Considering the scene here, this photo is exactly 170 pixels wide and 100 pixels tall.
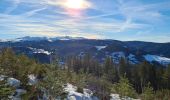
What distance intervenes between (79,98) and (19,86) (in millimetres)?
16350

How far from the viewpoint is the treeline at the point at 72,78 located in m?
40.9

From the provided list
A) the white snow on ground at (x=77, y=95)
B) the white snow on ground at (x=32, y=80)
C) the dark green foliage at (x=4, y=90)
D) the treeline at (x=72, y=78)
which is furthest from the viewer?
the white snow on ground at (x=77, y=95)

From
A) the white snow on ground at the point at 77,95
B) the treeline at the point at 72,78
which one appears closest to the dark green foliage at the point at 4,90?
the treeline at the point at 72,78

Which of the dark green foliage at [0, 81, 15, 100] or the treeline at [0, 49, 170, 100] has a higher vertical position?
the dark green foliage at [0, 81, 15, 100]

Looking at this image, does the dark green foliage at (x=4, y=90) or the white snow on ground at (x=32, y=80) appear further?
the white snow on ground at (x=32, y=80)

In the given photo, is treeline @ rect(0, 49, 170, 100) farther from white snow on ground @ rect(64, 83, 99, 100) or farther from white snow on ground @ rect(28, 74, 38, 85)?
white snow on ground @ rect(64, 83, 99, 100)

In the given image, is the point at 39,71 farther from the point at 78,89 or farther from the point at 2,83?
the point at 2,83

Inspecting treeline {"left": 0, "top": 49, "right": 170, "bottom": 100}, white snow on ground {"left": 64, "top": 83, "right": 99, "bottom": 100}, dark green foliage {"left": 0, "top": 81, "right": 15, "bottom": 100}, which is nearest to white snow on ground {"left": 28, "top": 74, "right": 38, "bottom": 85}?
treeline {"left": 0, "top": 49, "right": 170, "bottom": 100}

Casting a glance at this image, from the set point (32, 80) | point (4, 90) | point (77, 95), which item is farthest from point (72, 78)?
point (4, 90)

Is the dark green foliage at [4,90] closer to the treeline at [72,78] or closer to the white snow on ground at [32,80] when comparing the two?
the treeline at [72,78]

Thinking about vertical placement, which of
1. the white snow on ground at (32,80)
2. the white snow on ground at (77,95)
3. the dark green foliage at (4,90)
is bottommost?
the white snow on ground at (77,95)

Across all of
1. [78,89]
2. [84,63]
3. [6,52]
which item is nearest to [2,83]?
[6,52]

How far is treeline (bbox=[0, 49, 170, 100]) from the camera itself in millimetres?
40900

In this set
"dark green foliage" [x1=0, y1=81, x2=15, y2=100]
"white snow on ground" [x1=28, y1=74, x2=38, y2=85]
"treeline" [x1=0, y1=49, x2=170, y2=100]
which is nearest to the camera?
"dark green foliage" [x1=0, y1=81, x2=15, y2=100]
